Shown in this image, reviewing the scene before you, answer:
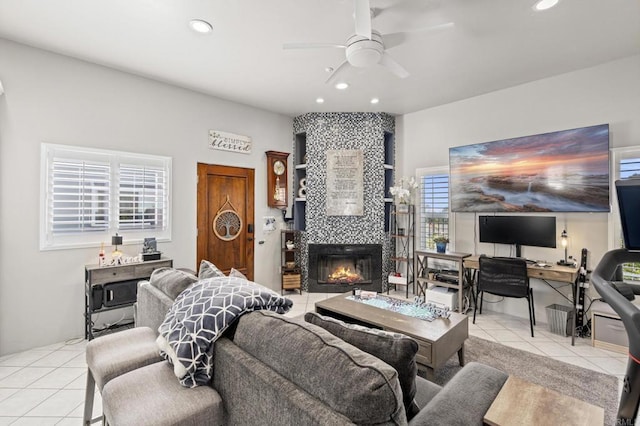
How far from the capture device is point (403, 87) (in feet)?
13.2

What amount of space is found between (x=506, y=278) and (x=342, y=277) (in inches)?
98.5

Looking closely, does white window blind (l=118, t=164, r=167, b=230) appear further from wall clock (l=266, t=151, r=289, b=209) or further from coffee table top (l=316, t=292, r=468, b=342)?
coffee table top (l=316, t=292, r=468, b=342)

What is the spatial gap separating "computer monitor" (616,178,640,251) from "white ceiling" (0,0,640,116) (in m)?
2.13

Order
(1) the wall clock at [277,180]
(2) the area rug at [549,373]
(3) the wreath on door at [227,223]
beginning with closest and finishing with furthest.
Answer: (2) the area rug at [549,373]
(3) the wreath on door at [227,223]
(1) the wall clock at [277,180]

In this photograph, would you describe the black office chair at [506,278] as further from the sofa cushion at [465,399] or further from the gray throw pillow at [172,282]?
the gray throw pillow at [172,282]

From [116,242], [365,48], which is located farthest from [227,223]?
[365,48]

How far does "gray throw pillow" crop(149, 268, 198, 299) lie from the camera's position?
1965 mm

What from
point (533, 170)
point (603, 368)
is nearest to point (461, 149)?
point (533, 170)

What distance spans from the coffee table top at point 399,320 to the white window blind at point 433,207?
7.62ft

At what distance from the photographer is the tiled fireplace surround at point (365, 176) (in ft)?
16.5

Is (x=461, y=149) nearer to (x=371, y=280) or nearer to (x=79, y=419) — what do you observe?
(x=371, y=280)

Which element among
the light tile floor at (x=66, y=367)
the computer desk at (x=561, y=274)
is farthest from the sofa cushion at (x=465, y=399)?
the computer desk at (x=561, y=274)

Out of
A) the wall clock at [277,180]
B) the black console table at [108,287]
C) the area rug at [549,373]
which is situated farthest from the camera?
the wall clock at [277,180]

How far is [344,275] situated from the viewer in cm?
516
